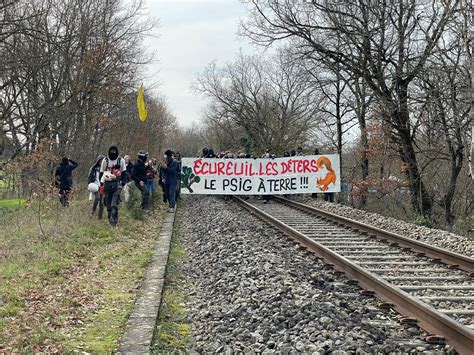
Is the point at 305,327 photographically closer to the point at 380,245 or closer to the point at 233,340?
the point at 233,340

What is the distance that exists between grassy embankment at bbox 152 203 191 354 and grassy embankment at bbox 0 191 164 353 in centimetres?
43

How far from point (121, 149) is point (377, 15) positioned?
17179 mm

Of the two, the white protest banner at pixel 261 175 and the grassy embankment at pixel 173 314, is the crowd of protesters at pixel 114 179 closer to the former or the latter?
the white protest banner at pixel 261 175

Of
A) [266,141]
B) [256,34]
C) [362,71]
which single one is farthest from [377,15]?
[266,141]

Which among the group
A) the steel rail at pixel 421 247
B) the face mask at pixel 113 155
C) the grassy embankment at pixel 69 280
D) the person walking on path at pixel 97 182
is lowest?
the grassy embankment at pixel 69 280

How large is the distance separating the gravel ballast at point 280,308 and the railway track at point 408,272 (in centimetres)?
17

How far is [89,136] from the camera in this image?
82.1 ft

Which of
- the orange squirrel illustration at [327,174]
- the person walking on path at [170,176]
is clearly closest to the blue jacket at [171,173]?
the person walking on path at [170,176]

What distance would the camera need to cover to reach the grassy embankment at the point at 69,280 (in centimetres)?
541

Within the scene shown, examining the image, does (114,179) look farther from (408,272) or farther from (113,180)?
(408,272)

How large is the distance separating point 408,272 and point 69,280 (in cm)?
502

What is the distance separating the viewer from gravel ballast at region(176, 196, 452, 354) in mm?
4840

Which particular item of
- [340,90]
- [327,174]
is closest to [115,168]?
[327,174]

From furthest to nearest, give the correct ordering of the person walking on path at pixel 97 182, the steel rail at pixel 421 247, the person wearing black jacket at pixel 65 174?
the person wearing black jacket at pixel 65 174, the person walking on path at pixel 97 182, the steel rail at pixel 421 247
